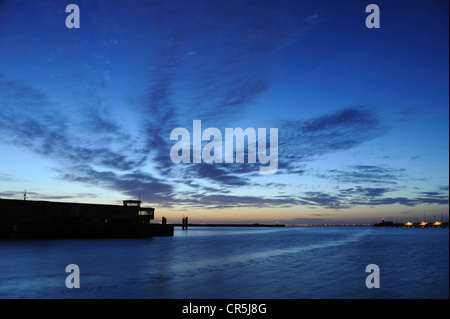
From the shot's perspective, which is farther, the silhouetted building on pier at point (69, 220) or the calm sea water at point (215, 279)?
the silhouetted building on pier at point (69, 220)

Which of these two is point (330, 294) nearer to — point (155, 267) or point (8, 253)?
point (155, 267)

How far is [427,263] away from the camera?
45062 millimetres

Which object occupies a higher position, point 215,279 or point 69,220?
point 69,220

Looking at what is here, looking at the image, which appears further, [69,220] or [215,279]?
[69,220]

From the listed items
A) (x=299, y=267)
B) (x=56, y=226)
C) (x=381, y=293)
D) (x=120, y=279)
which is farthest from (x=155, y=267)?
(x=56, y=226)

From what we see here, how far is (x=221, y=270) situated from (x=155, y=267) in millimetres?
9195

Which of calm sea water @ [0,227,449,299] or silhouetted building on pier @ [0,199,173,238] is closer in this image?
calm sea water @ [0,227,449,299]

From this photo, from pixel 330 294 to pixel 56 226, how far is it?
260 feet
